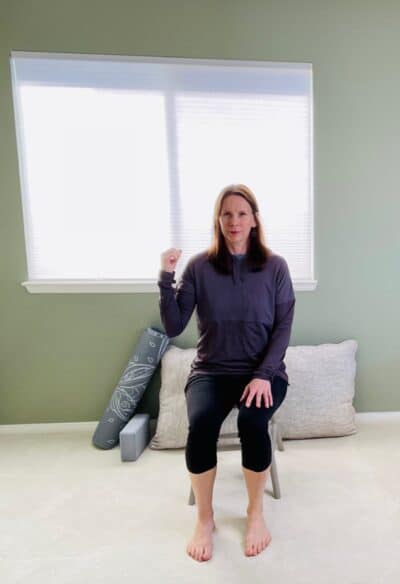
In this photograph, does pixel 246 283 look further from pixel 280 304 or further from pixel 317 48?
pixel 317 48

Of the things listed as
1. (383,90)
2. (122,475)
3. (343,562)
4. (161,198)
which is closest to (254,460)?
(343,562)

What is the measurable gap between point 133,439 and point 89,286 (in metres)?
0.86

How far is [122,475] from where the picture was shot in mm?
1786

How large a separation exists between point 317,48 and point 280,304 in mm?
1500

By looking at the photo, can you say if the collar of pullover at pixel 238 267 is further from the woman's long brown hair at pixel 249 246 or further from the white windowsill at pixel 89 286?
the white windowsill at pixel 89 286

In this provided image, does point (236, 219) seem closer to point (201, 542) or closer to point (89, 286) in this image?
point (89, 286)

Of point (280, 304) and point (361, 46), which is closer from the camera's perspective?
point (280, 304)

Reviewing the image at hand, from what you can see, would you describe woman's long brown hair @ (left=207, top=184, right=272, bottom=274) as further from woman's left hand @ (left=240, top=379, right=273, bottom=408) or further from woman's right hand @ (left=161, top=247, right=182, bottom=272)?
woman's left hand @ (left=240, top=379, right=273, bottom=408)

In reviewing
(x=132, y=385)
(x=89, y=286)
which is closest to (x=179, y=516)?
(x=132, y=385)

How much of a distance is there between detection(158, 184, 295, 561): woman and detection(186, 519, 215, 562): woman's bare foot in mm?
41

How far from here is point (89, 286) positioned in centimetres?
215

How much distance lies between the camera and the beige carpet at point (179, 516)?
123 cm

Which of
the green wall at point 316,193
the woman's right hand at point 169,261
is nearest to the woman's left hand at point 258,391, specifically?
the woman's right hand at point 169,261

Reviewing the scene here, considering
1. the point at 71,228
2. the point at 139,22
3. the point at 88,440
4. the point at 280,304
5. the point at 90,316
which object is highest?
the point at 139,22
